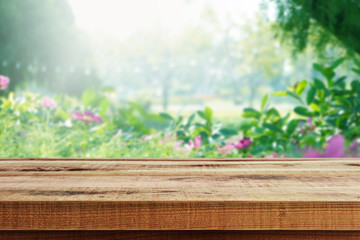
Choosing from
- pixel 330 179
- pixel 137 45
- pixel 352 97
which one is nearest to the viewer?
pixel 330 179

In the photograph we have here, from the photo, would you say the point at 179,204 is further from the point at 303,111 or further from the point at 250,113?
the point at 303,111

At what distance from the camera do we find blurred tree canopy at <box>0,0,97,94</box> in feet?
32.3

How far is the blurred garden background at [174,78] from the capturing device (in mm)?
2320

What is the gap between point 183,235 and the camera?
2.38ft

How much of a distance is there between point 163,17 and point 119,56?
15.2ft

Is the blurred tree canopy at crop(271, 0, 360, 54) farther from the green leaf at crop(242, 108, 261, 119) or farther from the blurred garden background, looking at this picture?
the green leaf at crop(242, 108, 261, 119)

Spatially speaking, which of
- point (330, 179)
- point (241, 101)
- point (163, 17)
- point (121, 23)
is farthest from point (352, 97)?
point (241, 101)

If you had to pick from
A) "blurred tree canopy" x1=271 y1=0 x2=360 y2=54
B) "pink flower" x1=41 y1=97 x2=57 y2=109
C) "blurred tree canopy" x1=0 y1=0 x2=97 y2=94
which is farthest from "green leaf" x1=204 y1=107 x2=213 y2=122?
"blurred tree canopy" x1=0 y1=0 x2=97 y2=94

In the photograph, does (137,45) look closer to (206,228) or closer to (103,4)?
(103,4)

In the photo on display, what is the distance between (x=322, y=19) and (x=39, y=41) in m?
9.13

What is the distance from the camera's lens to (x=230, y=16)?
20.2 meters

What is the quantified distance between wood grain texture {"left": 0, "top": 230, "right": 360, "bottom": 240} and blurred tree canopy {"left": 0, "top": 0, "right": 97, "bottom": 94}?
9.77 metres

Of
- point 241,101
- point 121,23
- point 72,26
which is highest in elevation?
point 121,23

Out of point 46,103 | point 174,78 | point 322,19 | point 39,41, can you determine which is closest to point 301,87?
point 322,19
